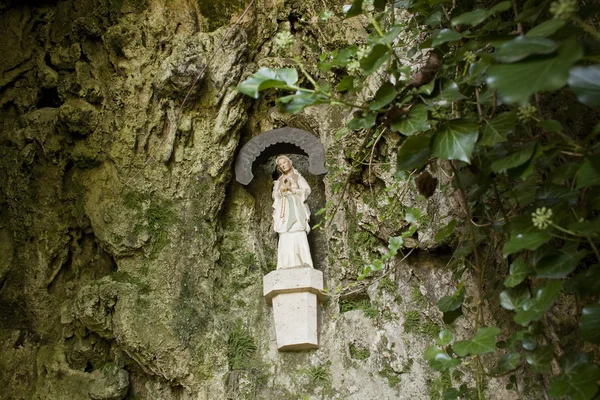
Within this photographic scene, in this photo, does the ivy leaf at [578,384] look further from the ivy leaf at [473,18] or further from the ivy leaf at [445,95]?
the ivy leaf at [473,18]

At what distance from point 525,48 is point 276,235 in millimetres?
3673

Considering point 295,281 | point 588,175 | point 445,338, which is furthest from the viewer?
point 295,281

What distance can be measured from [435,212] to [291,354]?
137 centimetres

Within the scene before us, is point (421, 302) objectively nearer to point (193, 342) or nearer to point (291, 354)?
point (291, 354)

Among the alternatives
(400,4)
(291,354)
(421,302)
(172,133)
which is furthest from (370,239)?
(400,4)

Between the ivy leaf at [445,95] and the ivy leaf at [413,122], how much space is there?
52 mm

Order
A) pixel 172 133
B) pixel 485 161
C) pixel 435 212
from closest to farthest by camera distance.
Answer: pixel 485 161
pixel 435 212
pixel 172 133

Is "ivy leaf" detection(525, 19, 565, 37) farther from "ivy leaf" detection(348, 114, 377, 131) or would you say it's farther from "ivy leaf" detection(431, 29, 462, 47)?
"ivy leaf" detection(348, 114, 377, 131)

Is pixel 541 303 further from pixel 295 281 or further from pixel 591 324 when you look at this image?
pixel 295 281

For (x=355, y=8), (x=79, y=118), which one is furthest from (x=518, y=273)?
(x=79, y=118)

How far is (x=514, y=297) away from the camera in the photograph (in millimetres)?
1747

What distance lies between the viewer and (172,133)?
450 cm

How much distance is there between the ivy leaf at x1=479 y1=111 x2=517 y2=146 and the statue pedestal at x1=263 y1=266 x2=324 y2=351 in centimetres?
262

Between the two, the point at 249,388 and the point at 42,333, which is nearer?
the point at 249,388
